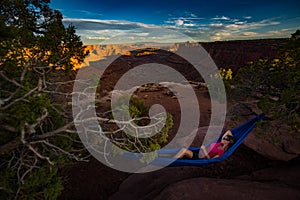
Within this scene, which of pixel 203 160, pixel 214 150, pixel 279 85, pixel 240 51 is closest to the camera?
pixel 279 85

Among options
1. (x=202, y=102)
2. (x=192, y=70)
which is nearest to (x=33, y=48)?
→ (x=202, y=102)

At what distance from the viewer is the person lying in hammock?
12.2 ft

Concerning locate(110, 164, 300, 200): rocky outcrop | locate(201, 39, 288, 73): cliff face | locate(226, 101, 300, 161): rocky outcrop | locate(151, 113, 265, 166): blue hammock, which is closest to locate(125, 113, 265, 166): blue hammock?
locate(151, 113, 265, 166): blue hammock

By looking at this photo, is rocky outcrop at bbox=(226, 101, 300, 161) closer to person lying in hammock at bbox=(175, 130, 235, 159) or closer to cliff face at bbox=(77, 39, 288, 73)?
person lying in hammock at bbox=(175, 130, 235, 159)

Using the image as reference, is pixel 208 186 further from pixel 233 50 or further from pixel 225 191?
pixel 233 50

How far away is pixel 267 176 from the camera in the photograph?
320cm

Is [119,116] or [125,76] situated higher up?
[119,116]

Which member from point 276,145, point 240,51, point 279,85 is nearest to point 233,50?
point 240,51

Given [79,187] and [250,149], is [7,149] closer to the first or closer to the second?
[79,187]

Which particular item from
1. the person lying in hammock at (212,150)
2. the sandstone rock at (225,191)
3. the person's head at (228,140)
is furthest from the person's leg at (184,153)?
the sandstone rock at (225,191)

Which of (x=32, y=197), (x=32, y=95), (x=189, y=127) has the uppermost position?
(x=32, y=95)

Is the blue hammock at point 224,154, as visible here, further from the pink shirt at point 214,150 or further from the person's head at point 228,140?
the pink shirt at point 214,150

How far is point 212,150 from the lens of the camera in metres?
3.83

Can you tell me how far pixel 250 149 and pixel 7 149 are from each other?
4242mm
